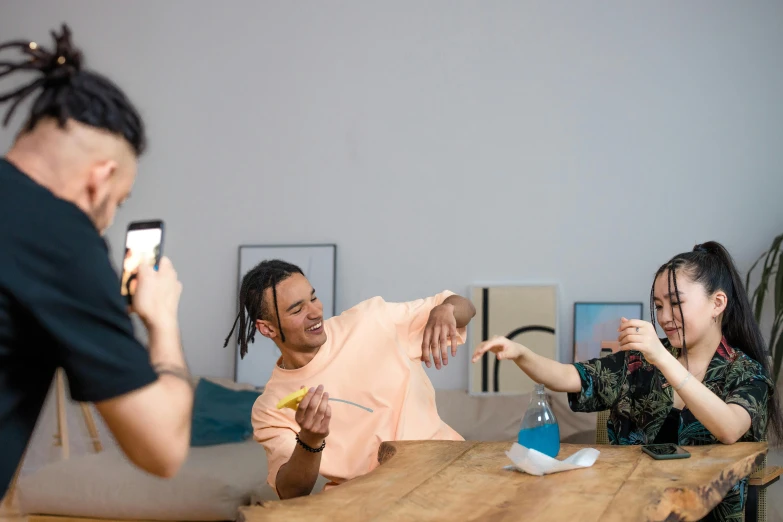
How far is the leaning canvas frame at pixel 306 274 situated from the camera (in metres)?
4.12

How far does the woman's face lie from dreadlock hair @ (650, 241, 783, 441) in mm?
10

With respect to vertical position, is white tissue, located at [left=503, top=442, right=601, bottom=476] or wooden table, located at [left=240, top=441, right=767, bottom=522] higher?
white tissue, located at [left=503, top=442, right=601, bottom=476]

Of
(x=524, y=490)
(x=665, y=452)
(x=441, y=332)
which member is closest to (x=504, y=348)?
(x=441, y=332)

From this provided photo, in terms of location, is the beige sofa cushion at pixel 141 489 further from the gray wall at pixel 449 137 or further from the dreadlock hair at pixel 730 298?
the dreadlock hair at pixel 730 298

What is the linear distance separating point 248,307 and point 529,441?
93cm

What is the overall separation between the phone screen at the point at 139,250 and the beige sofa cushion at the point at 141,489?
6.57 feet

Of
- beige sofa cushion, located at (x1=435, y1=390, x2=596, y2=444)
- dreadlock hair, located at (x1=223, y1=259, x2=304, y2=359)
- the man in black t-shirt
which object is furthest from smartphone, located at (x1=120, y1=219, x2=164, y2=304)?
beige sofa cushion, located at (x1=435, y1=390, x2=596, y2=444)

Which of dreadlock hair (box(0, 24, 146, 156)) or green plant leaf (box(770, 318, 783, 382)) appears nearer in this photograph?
dreadlock hair (box(0, 24, 146, 156))

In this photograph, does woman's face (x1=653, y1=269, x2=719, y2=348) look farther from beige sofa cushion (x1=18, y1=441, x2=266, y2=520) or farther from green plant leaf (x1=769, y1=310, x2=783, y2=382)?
beige sofa cushion (x1=18, y1=441, x2=266, y2=520)

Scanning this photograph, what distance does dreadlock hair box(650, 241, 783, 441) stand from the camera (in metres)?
2.11

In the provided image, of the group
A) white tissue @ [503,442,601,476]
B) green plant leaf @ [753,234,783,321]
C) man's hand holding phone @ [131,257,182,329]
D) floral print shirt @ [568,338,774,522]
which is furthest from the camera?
green plant leaf @ [753,234,783,321]

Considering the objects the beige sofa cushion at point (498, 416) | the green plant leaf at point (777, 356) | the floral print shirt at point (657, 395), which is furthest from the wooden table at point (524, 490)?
the beige sofa cushion at point (498, 416)

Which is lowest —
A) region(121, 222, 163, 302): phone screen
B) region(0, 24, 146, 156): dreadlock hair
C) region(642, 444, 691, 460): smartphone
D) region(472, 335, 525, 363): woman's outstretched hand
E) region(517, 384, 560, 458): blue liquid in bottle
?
region(642, 444, 691, 460): smartphone

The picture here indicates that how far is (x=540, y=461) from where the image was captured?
160 centimetres
